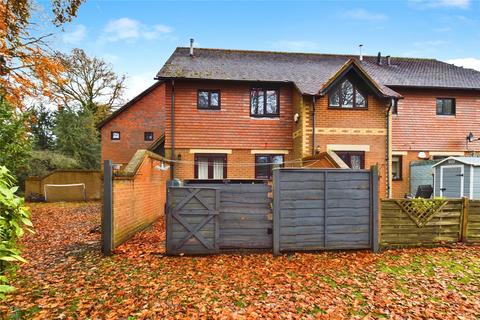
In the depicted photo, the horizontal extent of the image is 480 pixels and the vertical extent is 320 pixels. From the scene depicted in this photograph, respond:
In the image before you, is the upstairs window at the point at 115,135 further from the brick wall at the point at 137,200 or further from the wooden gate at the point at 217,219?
the wooden gate at the point at 217,219

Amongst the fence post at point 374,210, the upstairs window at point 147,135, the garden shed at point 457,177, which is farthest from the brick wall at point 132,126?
the garden shed at point 457,177

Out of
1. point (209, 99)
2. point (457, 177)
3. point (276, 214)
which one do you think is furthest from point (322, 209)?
point (457, 177)

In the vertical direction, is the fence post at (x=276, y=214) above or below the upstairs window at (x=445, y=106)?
below

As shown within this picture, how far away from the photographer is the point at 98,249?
23.6 feet

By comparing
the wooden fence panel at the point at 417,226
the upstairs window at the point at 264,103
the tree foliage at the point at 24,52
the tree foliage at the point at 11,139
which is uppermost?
the tree foliage at the point at 24,52

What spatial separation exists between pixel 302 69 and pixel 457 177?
9653mm

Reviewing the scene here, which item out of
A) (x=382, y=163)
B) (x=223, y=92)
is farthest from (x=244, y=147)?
(x=382, y=163)

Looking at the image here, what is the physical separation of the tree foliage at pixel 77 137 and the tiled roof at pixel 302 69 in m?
14.5

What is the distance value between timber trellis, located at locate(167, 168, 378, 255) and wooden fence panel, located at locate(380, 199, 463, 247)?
18.2 inches

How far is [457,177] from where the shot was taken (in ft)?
45.0

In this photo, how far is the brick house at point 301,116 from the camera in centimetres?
1354

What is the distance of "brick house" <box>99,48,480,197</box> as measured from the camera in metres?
13.5

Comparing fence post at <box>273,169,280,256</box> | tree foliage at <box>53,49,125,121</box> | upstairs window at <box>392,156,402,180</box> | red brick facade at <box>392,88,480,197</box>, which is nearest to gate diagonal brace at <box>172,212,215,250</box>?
fence post at <box>273,169,280,256</box>

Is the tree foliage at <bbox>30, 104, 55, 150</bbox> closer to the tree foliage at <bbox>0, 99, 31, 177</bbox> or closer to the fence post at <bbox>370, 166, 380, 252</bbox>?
the tree foliage at <bbox>0, 99, 31, 177</bbox>
